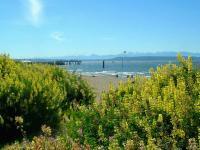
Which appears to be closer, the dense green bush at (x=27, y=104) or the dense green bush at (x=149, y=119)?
the dense green bush at (x=149, y=119)

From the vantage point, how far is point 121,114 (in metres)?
6.93

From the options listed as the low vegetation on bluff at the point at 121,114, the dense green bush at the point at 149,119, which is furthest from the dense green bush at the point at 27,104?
the dense green bush at the point at 149,119

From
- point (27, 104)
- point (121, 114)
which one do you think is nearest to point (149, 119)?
point (121, 114)

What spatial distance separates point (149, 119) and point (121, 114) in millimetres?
484

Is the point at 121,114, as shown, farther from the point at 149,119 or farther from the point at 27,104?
the point at 27,104

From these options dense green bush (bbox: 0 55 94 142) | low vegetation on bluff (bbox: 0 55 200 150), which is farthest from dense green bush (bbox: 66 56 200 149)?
dense green bush (bbox: 0 55 94 142)

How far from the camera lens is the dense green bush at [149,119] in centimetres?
606

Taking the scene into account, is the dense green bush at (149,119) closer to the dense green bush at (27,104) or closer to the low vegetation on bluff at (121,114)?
the low vegetation on bluff at (121,114)

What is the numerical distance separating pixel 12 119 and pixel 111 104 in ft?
10.8

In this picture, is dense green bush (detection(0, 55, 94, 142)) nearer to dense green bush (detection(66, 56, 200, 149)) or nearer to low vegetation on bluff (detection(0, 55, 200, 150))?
low vegetation on bluff (detection(0, 55, 200, 150))

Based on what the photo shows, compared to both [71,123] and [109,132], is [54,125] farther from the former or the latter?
[109,132]

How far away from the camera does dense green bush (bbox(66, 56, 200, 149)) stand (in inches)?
239

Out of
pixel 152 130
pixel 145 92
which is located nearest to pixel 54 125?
pixel 145 92

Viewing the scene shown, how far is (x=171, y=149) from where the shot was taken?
19.4 feet
